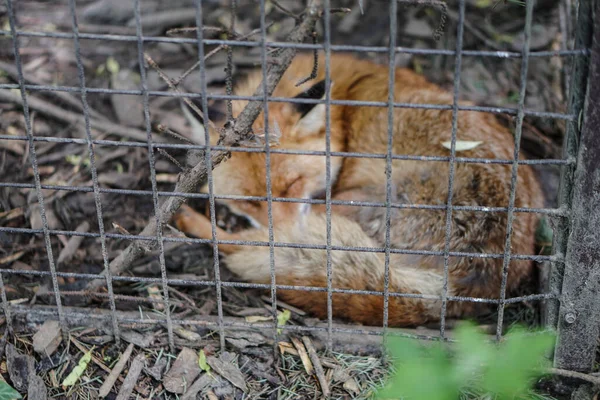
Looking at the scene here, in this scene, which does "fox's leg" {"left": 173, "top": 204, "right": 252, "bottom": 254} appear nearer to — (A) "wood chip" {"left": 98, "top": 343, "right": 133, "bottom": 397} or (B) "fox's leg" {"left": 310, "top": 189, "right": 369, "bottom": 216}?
(B) "fox's leg" {"left": 310, "top": 189, "right": 369, "bottom": 216}

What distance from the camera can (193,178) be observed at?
245 centimetres

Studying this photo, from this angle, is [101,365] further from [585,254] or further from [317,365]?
[585,254]

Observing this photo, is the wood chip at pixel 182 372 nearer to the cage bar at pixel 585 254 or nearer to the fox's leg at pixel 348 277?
the fox's leg at pixel 348 277

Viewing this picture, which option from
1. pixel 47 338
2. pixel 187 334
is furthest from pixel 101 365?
pixel 187 334

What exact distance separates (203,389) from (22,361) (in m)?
0.75

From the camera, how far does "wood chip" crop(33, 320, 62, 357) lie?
8.81ft

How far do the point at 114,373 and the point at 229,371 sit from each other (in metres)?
0.46

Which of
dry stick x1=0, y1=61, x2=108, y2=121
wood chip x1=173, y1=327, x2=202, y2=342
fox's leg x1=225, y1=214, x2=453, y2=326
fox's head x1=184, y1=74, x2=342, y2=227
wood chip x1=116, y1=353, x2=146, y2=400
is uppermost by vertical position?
dry stick x1=0, y1=61, x2=108, y2=121

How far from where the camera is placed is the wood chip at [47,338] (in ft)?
8.81

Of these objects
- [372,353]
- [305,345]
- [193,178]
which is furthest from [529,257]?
[193,178]

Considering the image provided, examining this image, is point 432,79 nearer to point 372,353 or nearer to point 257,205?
point 257,205

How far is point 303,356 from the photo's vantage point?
8.87ft

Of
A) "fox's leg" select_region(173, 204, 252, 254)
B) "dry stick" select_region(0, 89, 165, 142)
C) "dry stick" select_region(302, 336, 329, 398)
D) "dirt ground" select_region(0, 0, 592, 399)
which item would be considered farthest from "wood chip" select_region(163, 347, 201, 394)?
"dry stick" select_region(0, 89, 165, 142)

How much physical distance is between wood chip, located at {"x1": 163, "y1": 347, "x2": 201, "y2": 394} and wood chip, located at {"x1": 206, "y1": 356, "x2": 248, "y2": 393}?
0.21 feet
